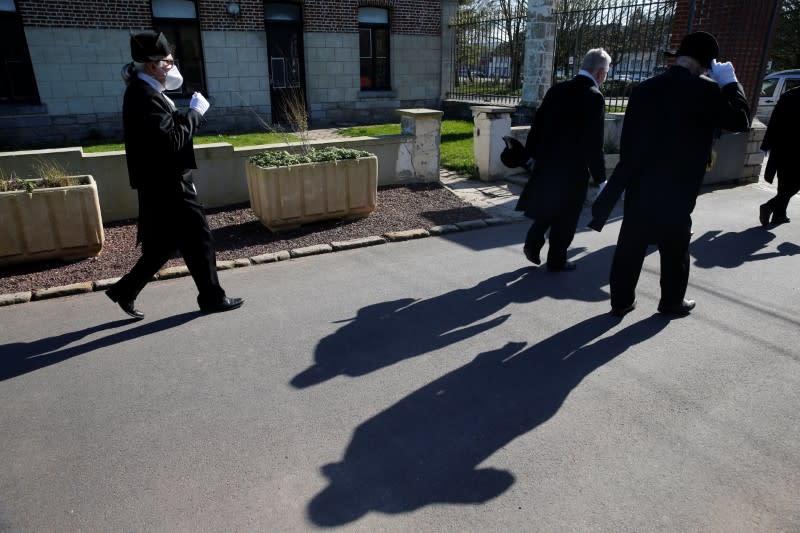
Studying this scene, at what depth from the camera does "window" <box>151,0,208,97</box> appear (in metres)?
12.5

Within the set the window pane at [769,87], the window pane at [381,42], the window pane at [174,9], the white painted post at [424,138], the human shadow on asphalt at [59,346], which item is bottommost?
the human shadow on asphalt at [59,346]

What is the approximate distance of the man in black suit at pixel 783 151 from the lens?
6316mm

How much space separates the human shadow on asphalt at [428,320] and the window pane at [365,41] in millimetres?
11838

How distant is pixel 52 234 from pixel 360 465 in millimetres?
4130

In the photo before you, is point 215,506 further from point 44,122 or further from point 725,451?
point 44,122

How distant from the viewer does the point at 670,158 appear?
12.7 feet

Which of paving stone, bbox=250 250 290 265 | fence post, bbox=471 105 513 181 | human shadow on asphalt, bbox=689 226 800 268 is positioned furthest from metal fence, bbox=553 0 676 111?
paving stone, bbox=250 250 290 265

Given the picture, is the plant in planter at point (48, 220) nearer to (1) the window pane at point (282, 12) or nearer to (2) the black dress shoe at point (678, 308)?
(2) the black dress shoe at point (678, 308)

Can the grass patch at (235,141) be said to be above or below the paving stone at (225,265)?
above

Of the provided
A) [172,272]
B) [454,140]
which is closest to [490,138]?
[454,140]

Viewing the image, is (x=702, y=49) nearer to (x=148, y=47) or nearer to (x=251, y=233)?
(x=148, y=47)

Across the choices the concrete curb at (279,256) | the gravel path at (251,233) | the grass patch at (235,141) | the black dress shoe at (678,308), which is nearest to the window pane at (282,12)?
the grass patch at (235,141)

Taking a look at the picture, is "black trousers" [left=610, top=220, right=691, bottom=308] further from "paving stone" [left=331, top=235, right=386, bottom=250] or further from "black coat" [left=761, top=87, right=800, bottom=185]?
"black coat" [left=761, top=87, right=800, bottom=185]

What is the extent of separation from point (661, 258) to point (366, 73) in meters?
12.9
